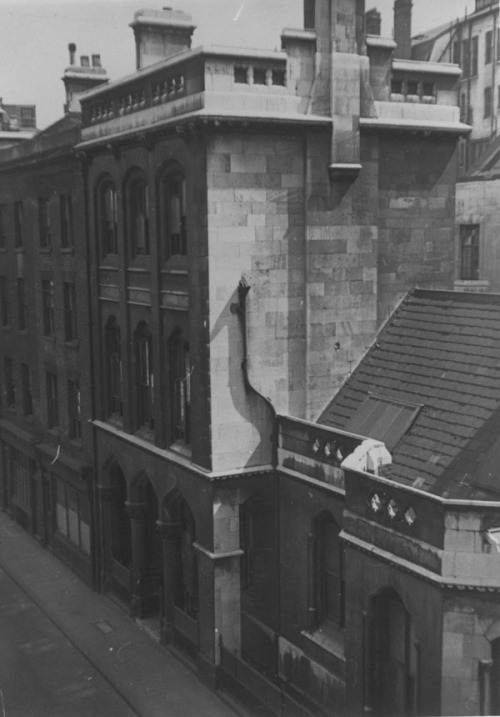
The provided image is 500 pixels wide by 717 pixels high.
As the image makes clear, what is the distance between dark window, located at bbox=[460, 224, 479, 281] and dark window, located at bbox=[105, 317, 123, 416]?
47.5ft

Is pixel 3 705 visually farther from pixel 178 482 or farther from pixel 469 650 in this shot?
pixel 469 650

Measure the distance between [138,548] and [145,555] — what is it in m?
0.36

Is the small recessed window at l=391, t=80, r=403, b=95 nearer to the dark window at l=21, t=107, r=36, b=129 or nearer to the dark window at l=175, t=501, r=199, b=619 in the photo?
the dark window at l=175, t=501, r=199, b=619

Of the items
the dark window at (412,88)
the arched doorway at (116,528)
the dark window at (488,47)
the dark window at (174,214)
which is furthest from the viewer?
the dark window at (488,47)

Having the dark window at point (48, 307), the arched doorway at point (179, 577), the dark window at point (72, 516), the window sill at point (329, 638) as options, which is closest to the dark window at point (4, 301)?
the dark window at point (48, 307)

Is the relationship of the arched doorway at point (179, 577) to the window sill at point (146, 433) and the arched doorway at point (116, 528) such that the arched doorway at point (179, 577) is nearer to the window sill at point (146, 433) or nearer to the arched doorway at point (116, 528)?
the window sill at point (146, 433)

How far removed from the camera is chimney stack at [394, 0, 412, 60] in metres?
33.8

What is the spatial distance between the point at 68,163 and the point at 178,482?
12.1m

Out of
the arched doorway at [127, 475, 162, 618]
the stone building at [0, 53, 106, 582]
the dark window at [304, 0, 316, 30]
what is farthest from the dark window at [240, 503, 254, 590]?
the dark window at [304, 0, 316, 30]

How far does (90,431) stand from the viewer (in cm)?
2955

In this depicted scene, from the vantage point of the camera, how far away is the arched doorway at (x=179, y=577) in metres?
24.6

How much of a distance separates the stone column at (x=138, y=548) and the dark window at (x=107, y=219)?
26.5 ft

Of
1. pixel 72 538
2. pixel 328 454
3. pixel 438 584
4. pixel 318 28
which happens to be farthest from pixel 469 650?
pixel 72 538

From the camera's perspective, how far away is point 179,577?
25516 mm
